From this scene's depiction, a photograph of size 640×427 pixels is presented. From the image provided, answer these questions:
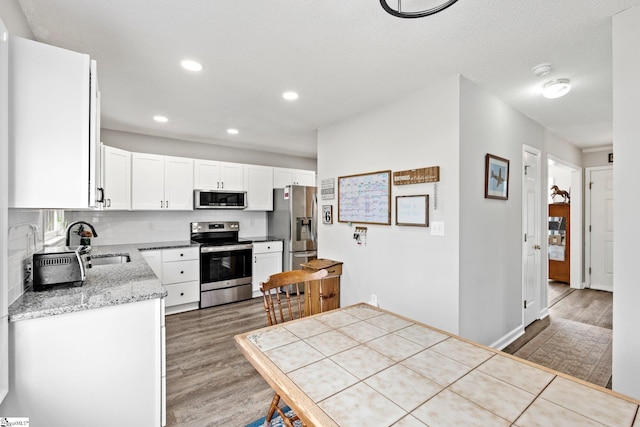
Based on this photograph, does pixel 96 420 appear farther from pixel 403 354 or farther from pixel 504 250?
pixel 504 250

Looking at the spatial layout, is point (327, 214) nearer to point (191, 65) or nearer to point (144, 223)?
point (191, 65)

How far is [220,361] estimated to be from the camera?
8.86 ft

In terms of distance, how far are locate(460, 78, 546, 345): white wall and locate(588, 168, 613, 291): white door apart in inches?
119

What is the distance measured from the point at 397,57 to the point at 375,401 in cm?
217

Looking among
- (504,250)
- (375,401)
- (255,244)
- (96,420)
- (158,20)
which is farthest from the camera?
(255,244)

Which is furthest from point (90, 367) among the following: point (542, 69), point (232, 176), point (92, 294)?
point (542, 69)

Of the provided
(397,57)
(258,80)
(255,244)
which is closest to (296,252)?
(255,244)

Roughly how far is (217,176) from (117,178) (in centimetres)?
130

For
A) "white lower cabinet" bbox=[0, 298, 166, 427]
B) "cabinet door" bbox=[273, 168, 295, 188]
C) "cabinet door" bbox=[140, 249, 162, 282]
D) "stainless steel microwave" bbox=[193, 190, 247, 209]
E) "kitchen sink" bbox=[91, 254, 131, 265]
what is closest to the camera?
"white lower cabinet" bbox=[0, 298, 166, 427]

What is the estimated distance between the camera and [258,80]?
257cm

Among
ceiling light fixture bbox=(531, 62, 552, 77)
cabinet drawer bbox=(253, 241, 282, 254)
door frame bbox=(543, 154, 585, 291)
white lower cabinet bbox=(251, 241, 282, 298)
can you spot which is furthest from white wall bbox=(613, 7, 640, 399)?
door frame bbox=(543, 154, 585, 291)

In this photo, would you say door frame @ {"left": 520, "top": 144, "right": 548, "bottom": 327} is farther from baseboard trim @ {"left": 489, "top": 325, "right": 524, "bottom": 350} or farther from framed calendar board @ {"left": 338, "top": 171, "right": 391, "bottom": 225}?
framed calendar board @ {"left": 338, "top": 171, "right": 391, "bottom": 225}

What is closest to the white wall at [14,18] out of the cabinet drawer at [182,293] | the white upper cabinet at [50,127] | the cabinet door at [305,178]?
the white upper cabinet at [50,127]

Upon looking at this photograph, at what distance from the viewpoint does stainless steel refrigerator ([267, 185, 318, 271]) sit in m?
4.78
